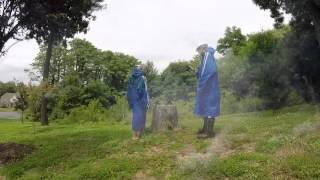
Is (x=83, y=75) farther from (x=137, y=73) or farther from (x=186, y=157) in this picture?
(x=186, y=157)

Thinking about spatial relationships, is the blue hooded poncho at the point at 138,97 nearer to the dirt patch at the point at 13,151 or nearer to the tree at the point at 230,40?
the dirt patch at the point at 13,151


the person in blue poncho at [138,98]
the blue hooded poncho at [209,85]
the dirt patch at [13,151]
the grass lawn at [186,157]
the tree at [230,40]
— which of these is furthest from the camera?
the tree at [230,40]

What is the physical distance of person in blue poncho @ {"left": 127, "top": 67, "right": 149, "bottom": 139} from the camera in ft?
56.0

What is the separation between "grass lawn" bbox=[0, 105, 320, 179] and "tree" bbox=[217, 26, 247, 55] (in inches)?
1223

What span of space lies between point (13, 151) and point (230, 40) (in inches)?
1368

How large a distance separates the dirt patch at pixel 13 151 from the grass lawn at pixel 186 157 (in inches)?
13.9

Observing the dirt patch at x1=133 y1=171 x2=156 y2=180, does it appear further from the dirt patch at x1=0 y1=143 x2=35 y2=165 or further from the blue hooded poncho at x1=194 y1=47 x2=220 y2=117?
the dirt patch at x1=0 y1=143 x2=35 y2=165

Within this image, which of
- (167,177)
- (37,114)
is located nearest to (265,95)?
(167,177)

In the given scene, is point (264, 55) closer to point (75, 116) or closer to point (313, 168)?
point (75, 116)

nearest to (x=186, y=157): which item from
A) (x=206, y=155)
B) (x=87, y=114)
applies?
(x=206, y=155)

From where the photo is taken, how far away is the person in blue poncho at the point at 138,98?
1708 cm

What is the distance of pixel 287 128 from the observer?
16.6 metres

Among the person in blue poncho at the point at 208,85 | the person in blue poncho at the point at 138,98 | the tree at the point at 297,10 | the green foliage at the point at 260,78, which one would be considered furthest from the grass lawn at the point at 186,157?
the green foliage at the point at 260,78

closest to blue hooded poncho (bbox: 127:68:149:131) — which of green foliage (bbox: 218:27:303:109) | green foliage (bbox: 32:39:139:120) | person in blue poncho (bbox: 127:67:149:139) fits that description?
person in blue poncho (bbox: 127:67:149:139)
